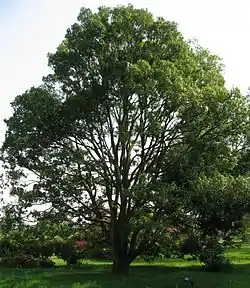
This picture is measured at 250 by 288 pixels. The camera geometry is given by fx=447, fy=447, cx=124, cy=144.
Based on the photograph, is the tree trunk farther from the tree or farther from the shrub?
the shrub

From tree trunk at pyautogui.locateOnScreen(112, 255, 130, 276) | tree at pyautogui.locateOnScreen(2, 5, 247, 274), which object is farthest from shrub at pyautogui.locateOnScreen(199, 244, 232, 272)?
tree trunk at pyautogui.locateOnScreen(112, 255, 130, 276)

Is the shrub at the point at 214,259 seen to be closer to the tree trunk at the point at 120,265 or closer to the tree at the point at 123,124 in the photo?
the tree at the point at 123,124

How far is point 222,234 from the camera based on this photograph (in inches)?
982

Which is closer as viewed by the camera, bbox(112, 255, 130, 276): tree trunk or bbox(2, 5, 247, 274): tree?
bbox(2, 5, 247, 274): tree

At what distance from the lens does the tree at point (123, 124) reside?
2250cm

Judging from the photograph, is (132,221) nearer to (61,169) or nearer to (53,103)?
(61,169)

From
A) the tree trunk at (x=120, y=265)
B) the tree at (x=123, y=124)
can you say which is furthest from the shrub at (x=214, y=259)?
the tree trunk at (x=120, y=265)

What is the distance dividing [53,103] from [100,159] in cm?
404

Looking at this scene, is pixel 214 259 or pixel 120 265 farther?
pixel 120 265

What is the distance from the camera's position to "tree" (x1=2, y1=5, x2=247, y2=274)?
22.5 m

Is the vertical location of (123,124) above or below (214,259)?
above

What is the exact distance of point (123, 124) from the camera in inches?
939

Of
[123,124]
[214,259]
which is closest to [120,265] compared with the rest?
[214,259]

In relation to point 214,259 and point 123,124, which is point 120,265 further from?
point 123,124
